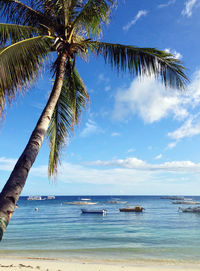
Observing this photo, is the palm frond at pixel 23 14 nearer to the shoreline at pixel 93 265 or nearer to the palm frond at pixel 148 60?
the palm frond at pixel 148 60

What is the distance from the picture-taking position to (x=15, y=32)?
554 centimetres

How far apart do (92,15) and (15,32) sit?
2119mm

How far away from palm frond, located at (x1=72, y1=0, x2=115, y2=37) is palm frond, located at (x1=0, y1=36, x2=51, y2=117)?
1194mm

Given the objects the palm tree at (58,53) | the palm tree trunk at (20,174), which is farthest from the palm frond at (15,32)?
the palm tree trunk at (20,174)

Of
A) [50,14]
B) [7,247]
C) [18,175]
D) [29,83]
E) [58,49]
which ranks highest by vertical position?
[50,14]

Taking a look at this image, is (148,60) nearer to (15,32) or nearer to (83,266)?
(15,32)


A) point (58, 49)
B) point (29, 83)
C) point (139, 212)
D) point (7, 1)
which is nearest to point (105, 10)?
point (58, 49)

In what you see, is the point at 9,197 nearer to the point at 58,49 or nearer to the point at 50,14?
the point at 58,49

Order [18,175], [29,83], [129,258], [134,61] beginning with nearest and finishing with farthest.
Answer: [18,175] < [29,83] < [134,61] < [129,258]

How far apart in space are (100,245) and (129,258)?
4960 mm

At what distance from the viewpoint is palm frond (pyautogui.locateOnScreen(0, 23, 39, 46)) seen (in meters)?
5.13

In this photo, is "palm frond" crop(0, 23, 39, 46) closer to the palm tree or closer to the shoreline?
the palm tree

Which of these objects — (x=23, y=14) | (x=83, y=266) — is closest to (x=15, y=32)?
(x=23, y=14)

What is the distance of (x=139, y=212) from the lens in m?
50.6
